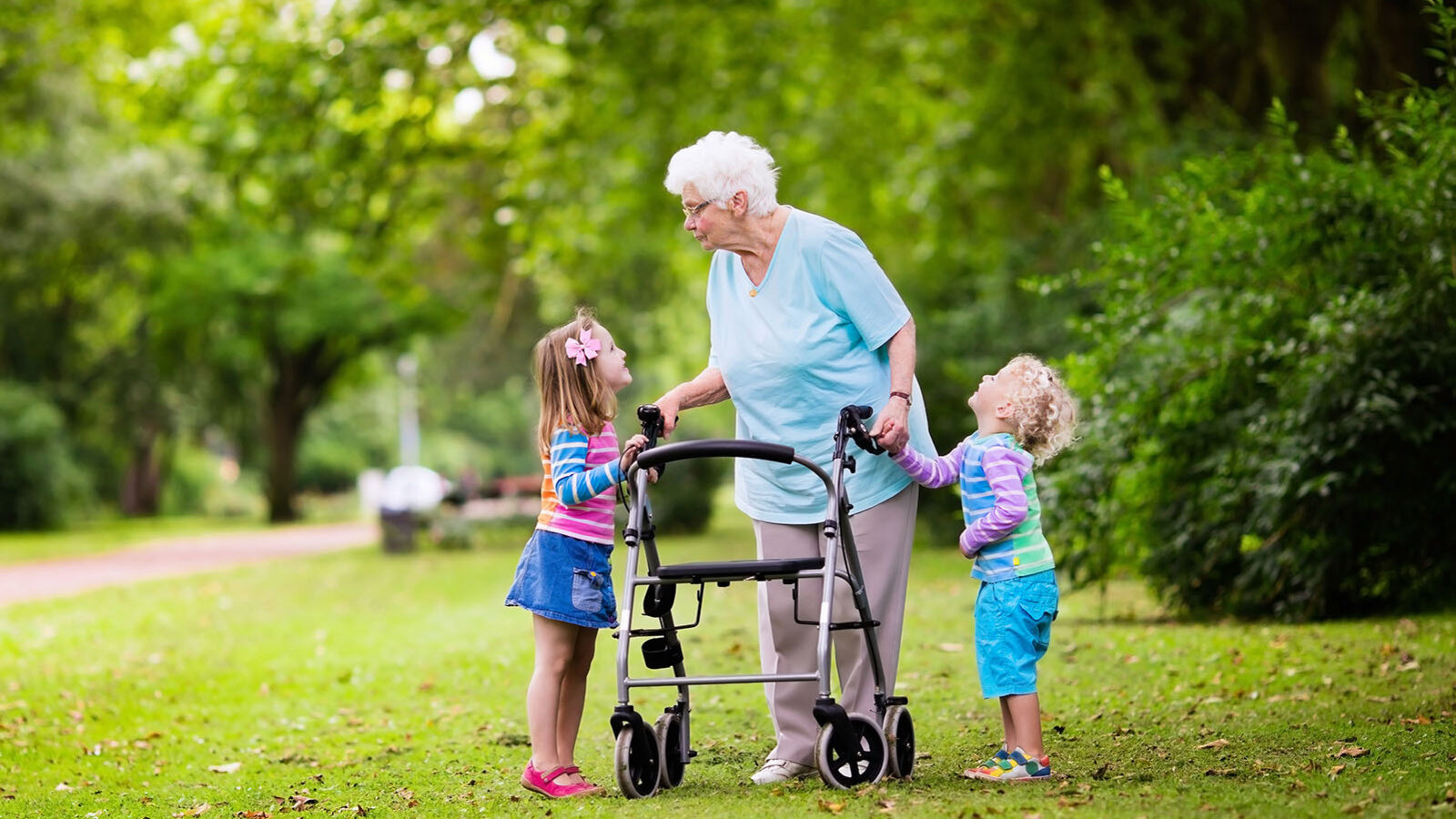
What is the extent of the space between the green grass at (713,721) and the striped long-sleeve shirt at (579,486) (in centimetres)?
88

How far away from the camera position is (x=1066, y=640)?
9523mm

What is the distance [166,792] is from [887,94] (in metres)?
17.3

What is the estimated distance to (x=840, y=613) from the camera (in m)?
5.16

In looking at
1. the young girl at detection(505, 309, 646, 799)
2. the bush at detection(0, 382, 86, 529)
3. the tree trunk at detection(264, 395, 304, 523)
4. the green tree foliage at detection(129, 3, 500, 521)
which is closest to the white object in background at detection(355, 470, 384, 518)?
the tree trunk at detection(264, 395, 304, 523)

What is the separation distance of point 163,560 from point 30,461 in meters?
9.71

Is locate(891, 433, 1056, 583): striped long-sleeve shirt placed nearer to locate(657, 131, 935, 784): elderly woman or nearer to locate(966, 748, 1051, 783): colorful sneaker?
locate(657, 131, 935, 784): elderly woman

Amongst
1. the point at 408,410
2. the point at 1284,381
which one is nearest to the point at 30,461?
the point at 408,410

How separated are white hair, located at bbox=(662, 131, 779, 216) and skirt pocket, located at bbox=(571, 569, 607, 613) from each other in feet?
4.22

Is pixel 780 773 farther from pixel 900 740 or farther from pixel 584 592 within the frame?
pixel 584 592

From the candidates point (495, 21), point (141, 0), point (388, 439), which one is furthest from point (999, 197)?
point (388, 439)

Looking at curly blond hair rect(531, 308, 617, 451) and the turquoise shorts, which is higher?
curly blond hair rect(531, 308, 617, 451)

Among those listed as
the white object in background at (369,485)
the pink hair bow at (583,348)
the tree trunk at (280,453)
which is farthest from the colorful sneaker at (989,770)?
the white object in background at (369,485)

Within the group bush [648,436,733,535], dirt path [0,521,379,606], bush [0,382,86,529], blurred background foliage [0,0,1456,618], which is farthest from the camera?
bush [0,382,86,529]

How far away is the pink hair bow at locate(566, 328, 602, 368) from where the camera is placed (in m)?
5.16
